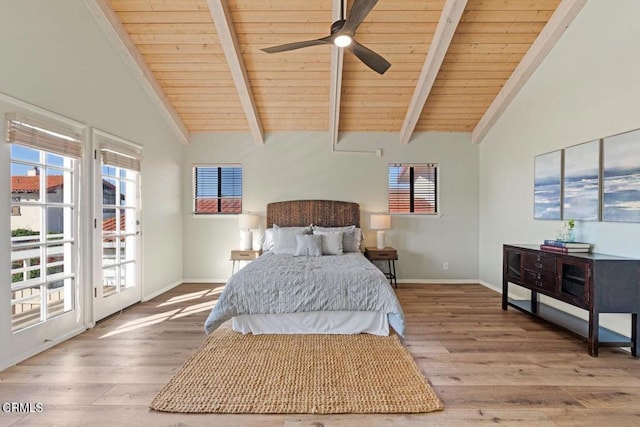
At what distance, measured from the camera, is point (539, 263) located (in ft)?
11.1

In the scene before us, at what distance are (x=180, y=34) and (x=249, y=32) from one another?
0.85m

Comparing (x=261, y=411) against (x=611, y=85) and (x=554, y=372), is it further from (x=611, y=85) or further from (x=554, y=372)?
(x=611, y=85)

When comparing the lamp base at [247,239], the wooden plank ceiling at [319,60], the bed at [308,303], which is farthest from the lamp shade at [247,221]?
the bed at [308,303]

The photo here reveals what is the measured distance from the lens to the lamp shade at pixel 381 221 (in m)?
5.12

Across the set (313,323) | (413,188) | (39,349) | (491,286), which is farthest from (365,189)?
(39,349)

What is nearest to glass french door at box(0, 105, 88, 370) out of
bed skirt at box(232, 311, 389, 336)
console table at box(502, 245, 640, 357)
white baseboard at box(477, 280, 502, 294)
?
bed skirt at box(232, 311, 389, 336)

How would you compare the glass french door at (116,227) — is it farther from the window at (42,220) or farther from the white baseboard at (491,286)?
the white baseboard at (491,286)

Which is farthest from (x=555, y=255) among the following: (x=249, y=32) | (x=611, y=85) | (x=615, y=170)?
(x=249, y=32)

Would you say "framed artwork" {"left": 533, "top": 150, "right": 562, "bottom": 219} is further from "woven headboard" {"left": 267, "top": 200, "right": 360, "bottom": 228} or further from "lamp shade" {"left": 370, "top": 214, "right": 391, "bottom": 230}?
"woven headboard" {"left": 267, "top": 200, "right": 360, "bottom": 228}

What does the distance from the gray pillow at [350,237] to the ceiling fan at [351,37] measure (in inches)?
97.5

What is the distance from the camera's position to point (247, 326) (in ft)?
10.4

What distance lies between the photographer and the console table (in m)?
2.69

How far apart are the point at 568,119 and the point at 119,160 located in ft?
17.5

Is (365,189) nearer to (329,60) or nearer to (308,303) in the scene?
(329,60)
